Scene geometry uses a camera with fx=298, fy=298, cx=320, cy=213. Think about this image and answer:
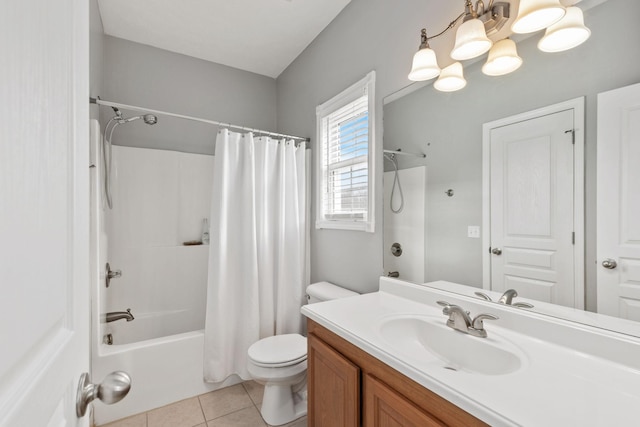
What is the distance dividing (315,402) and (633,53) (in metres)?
1.62

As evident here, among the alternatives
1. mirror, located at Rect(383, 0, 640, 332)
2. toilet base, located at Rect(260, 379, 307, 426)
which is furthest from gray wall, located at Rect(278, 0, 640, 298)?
toilet base, located at Rect(260, 379, 307, 426)

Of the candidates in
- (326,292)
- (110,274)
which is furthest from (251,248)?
(110,274)

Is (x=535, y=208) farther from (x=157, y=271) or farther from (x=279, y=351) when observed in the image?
(x=157, y=271)

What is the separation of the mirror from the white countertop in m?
0.10

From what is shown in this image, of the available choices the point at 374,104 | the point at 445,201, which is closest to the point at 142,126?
the point at 374,104

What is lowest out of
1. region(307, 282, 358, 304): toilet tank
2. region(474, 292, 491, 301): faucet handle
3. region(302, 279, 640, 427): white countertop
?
region(307, 282, 358, 304): toilet tank

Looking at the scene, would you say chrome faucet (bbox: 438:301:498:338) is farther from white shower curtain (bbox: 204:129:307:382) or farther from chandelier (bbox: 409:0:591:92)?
white shower curtain (bbox: 204:129:307:382)

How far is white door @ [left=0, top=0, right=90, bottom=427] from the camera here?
312 mm

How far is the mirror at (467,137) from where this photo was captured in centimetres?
91

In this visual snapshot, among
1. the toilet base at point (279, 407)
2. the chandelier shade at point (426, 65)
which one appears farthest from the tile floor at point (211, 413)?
the chandelier shade at point (426, 65)

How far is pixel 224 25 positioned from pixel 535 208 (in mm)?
2331

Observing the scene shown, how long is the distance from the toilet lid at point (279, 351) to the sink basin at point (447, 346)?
76cm

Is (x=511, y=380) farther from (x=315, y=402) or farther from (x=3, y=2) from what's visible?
(x=3, y=2)

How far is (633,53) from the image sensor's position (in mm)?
846
